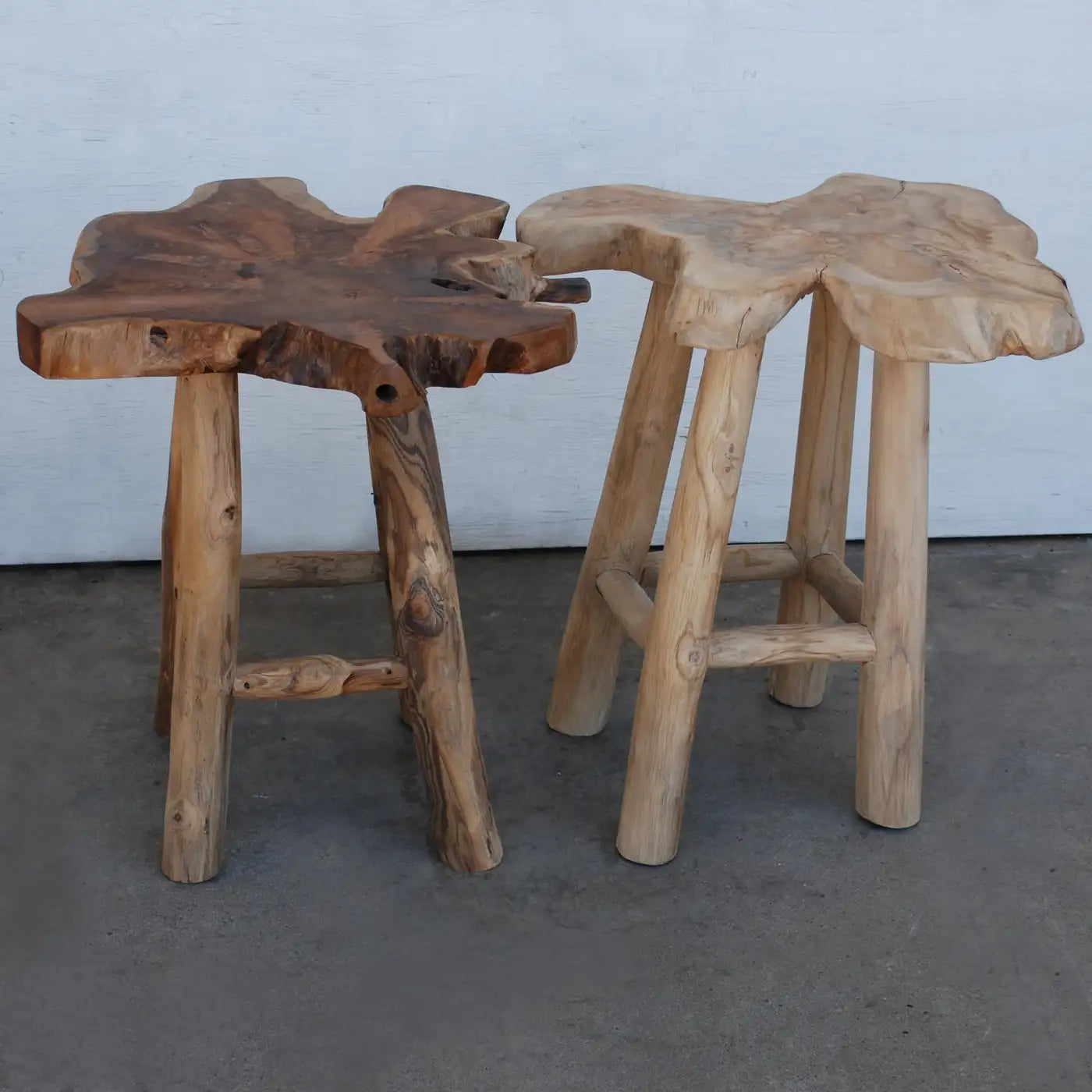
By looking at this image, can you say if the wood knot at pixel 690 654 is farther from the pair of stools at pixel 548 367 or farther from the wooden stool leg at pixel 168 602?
the wooden stool leg at pixel 168 602

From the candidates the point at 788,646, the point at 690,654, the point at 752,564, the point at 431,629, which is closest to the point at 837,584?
the point at 752,564

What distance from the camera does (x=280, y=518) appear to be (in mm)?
2924

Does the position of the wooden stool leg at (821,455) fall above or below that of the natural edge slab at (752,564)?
above

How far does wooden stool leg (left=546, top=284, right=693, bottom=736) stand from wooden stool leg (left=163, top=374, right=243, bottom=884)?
1.94ft

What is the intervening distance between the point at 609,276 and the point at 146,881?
55.8 inches

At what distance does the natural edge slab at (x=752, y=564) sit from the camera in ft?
7.43

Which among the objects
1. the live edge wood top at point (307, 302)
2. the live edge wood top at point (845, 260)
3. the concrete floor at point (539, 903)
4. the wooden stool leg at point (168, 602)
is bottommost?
the concrete floor at point (539, 903)

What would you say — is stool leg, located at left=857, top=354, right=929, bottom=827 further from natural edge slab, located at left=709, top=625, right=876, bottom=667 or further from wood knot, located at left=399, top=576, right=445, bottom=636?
wood knot, located at left=399, top=576, right=445, bottom=636

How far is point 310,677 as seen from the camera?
1923 mm

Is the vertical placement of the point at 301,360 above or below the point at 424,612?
above

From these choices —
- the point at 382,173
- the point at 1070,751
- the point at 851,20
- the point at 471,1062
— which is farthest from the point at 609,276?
the point at 471,1062

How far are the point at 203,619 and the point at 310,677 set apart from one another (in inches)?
6.2

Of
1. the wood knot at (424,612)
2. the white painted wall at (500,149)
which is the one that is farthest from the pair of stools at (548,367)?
the white painted wall at (500,149)

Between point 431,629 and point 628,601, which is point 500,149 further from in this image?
point 431,629
